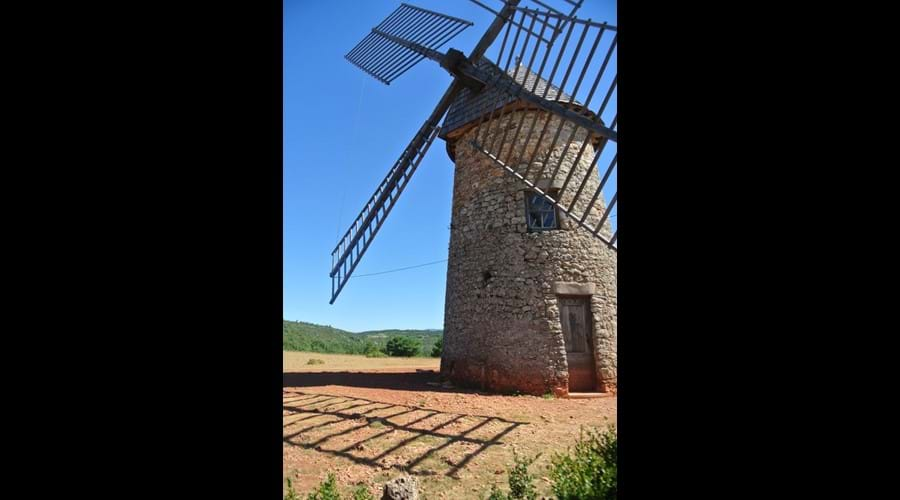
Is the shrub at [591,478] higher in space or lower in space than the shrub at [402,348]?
higher

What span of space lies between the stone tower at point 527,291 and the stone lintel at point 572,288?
23 millimetres

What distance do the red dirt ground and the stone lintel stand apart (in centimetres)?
227

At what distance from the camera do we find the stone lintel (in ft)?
31.5

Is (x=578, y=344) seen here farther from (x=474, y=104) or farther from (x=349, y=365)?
(x=349, y=365)

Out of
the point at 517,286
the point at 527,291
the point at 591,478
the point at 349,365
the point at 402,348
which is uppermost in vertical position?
the point at 517,286

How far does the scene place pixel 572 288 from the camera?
9.69 m

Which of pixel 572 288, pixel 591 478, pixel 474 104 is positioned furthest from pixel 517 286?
pixel 591 478

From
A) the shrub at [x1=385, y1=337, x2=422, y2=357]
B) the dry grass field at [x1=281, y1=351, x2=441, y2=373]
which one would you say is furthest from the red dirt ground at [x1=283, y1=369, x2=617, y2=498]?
the shrub at [x1=385, y1=337, x2=422, y2=357]

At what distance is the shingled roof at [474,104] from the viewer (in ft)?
33.3

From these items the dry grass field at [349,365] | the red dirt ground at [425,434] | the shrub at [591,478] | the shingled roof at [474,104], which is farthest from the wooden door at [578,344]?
the dry grass field at [349,365]

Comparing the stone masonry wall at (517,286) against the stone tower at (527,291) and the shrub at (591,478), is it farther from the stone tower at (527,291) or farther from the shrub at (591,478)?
the shrub at (591,478)
